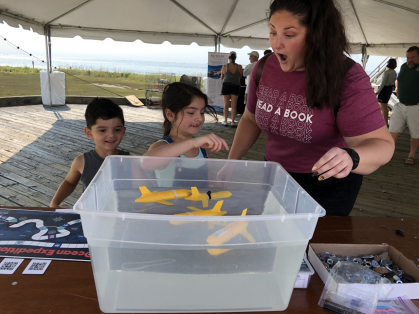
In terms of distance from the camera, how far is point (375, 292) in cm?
57

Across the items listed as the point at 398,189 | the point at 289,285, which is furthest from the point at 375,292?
the point at 398,189

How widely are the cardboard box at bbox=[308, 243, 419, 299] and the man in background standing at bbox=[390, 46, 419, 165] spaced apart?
3697 mm

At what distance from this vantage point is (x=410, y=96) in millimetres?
3758

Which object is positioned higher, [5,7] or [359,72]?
[5,7]

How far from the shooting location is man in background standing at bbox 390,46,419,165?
3.73 m

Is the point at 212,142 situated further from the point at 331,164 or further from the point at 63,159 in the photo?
the point at 63,159

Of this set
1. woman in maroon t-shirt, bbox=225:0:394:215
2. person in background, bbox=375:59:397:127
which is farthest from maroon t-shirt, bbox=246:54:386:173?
person in background, bbox=375:59:397:127

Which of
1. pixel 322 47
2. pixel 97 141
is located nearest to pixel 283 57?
pixel 322 47

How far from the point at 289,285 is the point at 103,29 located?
5.77m

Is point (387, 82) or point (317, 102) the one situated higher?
point (387, 82)

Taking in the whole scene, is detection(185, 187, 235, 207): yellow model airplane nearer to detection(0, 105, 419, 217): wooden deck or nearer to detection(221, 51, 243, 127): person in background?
detection(0, 105, 419, 217): wooden deck

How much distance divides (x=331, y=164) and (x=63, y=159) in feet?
11.0

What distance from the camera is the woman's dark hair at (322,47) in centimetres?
84

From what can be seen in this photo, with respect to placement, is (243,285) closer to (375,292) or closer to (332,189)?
(375,292)
